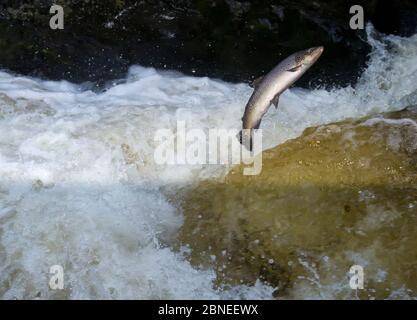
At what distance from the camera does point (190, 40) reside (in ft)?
20.4

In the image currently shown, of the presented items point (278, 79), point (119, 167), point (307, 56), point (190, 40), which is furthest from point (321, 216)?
point (190, 40)

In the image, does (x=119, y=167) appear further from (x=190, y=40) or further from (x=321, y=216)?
(x=190, y=40)

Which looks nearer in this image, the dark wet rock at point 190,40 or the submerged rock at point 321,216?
the submerged rock at point 321,216

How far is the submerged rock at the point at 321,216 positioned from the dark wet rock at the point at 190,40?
155 centimetres

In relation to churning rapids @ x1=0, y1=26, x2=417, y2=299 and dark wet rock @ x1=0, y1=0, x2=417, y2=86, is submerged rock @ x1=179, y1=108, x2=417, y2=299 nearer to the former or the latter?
churning rapids @ x1=0, y1=26, x2=417, y2=299

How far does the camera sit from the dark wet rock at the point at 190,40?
243 inches

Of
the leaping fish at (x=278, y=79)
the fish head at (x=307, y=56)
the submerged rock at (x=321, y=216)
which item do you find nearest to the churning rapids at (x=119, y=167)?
the submerged rock at (x=321, y=216)

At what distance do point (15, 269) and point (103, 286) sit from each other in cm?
67

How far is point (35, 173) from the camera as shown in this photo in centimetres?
460

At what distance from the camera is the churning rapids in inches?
153

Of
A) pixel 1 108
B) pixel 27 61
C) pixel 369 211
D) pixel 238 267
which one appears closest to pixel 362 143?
pixel 369 211

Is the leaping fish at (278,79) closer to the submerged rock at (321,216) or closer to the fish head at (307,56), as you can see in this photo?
the fish head at (307,56)

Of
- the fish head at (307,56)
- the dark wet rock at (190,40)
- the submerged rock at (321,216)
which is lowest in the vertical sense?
the submerged rock at (321,216)

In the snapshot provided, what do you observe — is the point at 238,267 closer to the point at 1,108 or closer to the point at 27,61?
the point at 1,108
